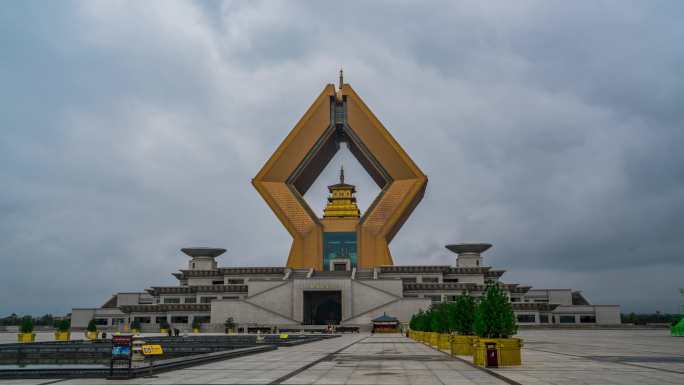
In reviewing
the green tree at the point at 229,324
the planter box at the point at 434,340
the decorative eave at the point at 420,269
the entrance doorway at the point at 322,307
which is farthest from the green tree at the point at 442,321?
the decorative eave at the point at 420,269

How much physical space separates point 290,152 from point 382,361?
5032 centimetres

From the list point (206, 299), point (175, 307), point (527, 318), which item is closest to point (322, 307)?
point (206, 299)

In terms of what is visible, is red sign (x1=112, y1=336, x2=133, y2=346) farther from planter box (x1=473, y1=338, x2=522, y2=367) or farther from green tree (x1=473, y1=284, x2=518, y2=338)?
green tree (x1=473, y1=284, x2=518, y2=338)

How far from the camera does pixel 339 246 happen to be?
66062mm

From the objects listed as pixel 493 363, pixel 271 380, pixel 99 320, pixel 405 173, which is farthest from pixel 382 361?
pixel 99 320

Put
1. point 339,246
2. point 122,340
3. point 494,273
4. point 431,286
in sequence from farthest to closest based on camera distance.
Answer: point 494,273, point 339,246, point 431,286, point 122,340

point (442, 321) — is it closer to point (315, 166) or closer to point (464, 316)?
point (464, 316)

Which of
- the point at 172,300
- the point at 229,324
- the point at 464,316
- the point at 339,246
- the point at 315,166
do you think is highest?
the point at 315,166

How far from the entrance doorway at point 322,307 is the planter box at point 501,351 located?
4216 cm

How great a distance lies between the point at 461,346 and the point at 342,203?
2344 inches

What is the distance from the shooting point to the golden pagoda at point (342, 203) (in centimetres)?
7775

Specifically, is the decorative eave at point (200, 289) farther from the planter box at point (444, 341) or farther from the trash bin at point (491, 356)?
the trash bin at point (491, 356)

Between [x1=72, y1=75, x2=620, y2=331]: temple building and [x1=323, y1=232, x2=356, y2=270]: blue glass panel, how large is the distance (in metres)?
0.11

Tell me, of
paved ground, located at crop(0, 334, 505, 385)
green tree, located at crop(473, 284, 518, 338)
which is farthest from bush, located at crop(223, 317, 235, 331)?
green tree, located at crop(473, 284, 518, 338)
